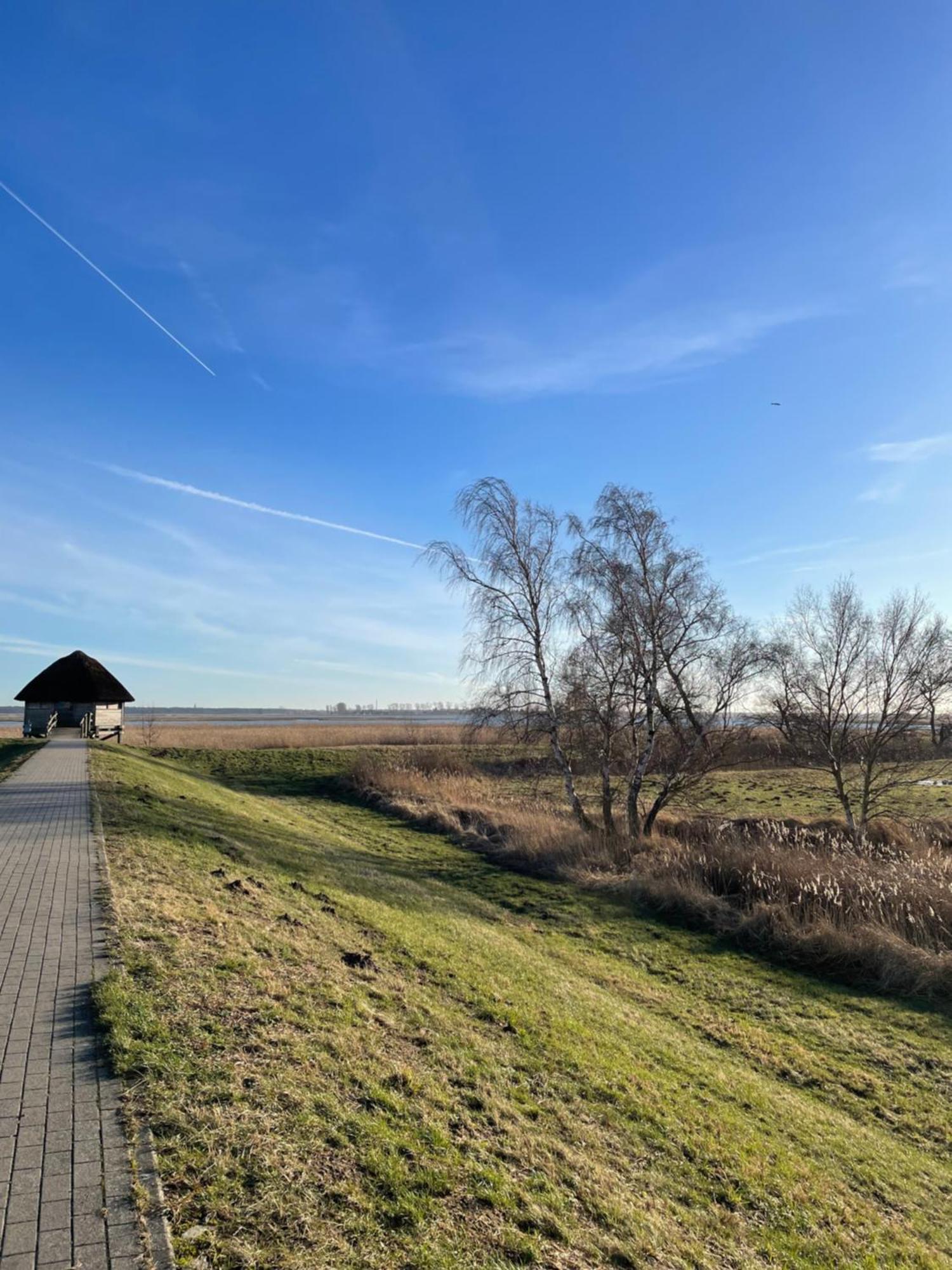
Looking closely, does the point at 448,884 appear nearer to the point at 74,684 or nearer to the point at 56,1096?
the point at 56,1096

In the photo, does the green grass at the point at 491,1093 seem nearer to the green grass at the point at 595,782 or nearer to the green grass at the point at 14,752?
the green grass at the point at 14,752

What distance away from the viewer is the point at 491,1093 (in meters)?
4.94

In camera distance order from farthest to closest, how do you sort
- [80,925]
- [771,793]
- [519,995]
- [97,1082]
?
[771,793], [519,995], [80,925], [97,1082]

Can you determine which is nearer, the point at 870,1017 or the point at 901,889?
the point at 870,1017

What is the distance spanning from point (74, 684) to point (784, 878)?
36.2 meters

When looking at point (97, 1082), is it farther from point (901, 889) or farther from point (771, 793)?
point (771, 793)

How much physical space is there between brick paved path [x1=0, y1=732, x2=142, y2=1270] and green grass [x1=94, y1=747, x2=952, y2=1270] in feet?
0.72

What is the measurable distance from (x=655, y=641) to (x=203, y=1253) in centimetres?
1833

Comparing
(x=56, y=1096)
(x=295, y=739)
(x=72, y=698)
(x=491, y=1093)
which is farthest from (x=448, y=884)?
(x=295, y=739)

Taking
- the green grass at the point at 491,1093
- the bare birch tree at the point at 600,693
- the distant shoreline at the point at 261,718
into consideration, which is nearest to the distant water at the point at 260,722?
the distant shoreline at the point at 261,718

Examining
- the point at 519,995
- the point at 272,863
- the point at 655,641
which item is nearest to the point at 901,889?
the point at 519,995

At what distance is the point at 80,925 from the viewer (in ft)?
21.5

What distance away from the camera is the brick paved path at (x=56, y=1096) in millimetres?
2879

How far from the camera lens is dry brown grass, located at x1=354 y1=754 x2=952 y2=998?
1084 centimetres
